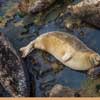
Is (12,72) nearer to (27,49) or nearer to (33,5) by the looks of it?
(27,49)

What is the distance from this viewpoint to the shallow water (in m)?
1.83

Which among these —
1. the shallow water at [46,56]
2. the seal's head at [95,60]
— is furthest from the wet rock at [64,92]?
the seal's head at [95,60]

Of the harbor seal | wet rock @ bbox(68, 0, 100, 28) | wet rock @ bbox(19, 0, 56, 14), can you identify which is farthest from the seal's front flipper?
wet rock @ bbox(19, 0, 56, 14)

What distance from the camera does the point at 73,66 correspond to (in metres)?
1.81

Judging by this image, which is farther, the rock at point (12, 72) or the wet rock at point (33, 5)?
the wet rock at point (33, 5)

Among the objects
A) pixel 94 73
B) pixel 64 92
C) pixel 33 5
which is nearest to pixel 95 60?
pixel 94 73

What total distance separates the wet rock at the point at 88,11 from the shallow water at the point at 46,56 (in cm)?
4

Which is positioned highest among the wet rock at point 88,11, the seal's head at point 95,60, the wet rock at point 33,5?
the wet rock at point 33,5

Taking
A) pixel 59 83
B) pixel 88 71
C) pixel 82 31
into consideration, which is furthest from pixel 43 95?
pixel 82 31

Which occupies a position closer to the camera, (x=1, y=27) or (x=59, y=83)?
(x=59, y=83)

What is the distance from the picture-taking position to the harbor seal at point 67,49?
1.80 metres

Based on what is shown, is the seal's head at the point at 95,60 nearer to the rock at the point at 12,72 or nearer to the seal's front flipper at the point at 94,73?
the seal's front flipper at the point at 94,73

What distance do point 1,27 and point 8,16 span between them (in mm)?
64

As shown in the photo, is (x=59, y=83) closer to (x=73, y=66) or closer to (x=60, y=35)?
(x=73, y=66)
